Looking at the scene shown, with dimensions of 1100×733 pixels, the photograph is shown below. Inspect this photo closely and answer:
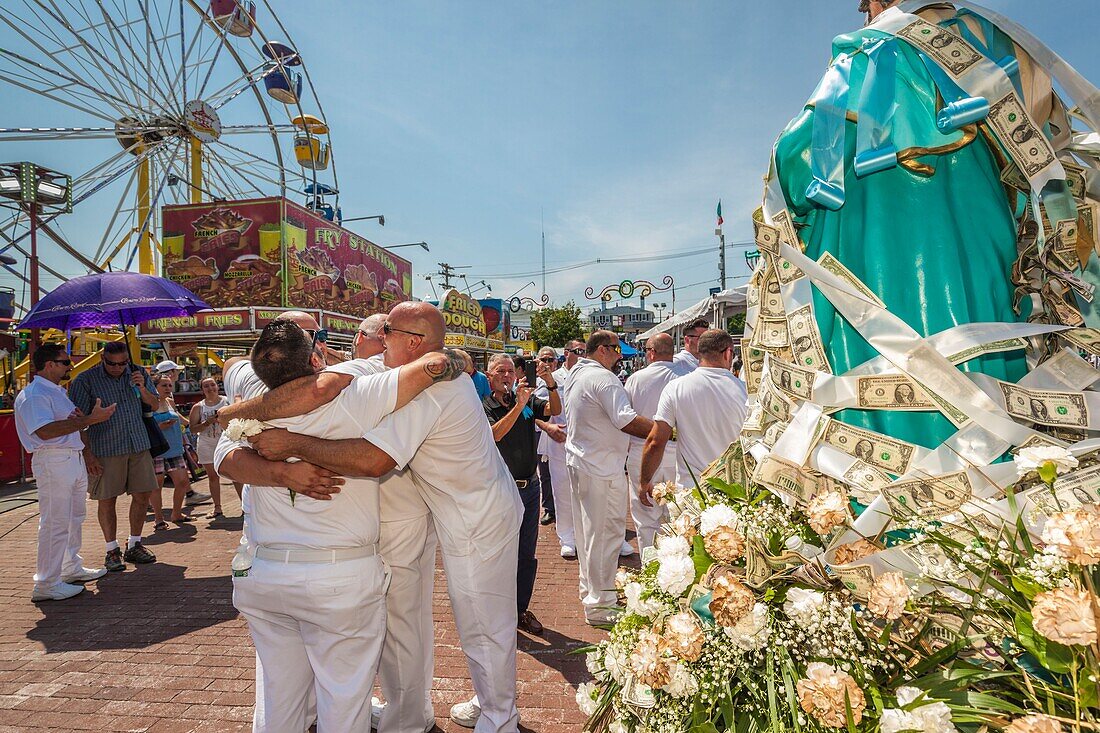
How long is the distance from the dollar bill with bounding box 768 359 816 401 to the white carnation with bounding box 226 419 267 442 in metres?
1.80

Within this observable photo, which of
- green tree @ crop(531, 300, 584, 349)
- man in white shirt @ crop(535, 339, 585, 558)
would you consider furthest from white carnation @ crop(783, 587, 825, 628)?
green tree @ crop(531, 300, 584, 349)

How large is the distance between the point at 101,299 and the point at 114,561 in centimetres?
255

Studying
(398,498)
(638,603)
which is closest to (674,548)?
(638,603)

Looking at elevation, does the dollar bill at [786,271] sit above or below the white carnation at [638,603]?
above

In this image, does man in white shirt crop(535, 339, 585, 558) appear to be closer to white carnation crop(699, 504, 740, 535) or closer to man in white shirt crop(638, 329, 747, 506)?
man in white shirt crop(638, 329, 747, 506)

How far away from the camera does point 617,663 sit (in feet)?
4.77

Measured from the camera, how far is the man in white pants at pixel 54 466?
4.83m

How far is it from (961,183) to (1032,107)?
22cm

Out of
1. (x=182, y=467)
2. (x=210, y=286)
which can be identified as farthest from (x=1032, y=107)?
(x=210, y=286)

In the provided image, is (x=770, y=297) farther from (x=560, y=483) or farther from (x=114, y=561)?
(x=114, y=561)

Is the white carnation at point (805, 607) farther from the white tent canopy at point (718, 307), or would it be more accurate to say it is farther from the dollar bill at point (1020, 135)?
the white tent canopy at point (718, 307)

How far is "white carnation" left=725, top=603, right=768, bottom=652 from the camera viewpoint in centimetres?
127

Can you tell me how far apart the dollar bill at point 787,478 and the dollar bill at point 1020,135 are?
93 cm

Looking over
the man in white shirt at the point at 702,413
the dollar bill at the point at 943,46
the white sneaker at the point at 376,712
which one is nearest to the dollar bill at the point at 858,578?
the dollar bill at the point at 943,46
